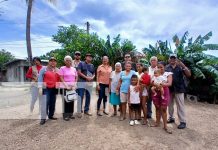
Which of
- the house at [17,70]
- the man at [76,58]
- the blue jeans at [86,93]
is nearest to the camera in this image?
the blue jeans at [86,93]

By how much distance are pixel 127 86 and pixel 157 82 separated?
32.4 inches

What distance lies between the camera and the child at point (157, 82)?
5.92m

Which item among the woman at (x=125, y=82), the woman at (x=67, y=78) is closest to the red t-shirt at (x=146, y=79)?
the woman at (x=125, y=82)

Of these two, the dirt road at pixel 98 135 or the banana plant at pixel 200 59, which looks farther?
the banana plant at pixel 200 59

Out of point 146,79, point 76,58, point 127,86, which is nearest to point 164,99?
point 146,79

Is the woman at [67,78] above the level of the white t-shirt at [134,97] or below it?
above

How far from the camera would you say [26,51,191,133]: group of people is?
6.09m

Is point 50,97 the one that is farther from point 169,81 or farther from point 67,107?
point 169,81

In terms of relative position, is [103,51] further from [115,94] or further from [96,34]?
[115,94]

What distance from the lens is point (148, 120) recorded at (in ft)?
21.7

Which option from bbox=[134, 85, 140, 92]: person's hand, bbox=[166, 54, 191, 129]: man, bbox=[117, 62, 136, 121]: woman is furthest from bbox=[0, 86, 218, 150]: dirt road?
bbox=[134, 85, 140, 92]: person's hand

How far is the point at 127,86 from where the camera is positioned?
Result: 6.41 metres

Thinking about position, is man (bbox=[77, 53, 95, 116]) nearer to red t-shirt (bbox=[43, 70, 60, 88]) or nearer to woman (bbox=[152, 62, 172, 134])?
red t-shirt (bbox=[43, 70, 60, 88])

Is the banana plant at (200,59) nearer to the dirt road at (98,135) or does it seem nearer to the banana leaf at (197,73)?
the banana leaf at (197,73)
